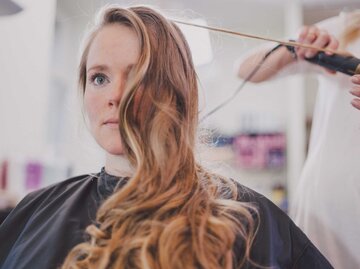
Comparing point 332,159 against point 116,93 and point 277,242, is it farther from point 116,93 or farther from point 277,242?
point 116,93

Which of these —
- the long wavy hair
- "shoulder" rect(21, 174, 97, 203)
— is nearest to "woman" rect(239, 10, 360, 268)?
the long wavy hair

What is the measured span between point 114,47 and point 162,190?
26cm

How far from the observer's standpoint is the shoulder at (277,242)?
2.34 feet

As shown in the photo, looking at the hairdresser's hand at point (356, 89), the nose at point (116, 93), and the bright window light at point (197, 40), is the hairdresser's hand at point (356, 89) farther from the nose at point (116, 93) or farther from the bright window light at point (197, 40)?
the nose at point (116, 93)

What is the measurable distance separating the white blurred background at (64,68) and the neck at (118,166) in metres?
0.05

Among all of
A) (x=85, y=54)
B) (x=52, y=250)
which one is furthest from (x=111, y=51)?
(x=52, y=250)

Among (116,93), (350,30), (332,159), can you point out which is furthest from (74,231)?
(350,30)

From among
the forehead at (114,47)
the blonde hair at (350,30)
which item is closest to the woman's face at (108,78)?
→ the forehead at (114,47)

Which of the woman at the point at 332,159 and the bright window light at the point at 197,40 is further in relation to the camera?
the woman at the point at 332,159

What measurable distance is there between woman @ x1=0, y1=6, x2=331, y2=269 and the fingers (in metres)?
0.28

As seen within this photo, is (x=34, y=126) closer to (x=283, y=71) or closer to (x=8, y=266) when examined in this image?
(x=8, y=266)

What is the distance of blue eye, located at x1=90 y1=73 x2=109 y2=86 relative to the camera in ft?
2.35

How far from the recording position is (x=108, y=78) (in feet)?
2.33

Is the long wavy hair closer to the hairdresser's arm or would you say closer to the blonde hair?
the hairdresser's arm
